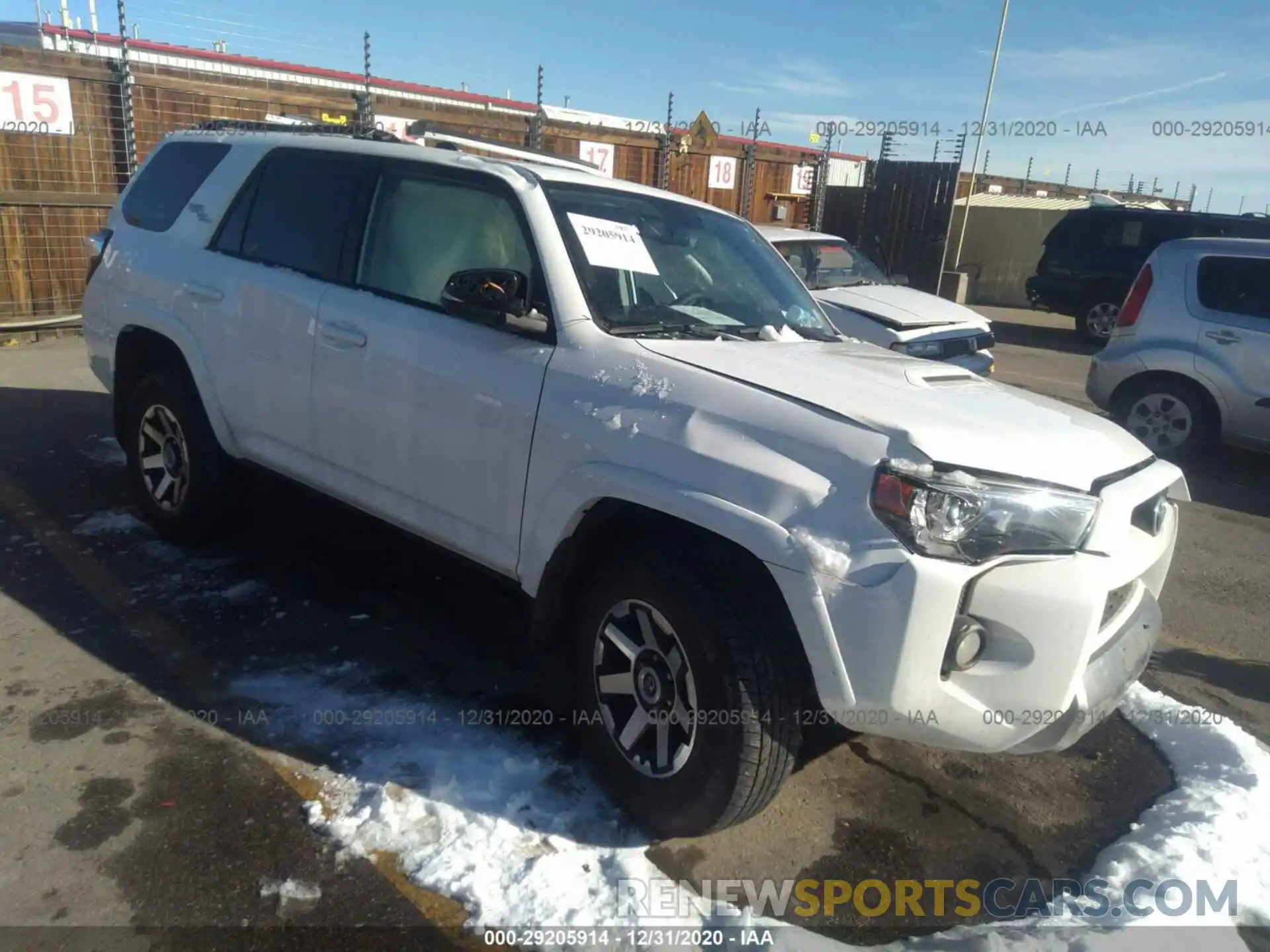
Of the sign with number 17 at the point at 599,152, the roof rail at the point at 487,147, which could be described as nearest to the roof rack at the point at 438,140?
the roof rail at the point at 487,147

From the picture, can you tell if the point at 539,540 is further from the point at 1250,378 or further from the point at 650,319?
the point at 1250,378

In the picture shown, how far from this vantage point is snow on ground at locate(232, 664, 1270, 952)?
2633mm

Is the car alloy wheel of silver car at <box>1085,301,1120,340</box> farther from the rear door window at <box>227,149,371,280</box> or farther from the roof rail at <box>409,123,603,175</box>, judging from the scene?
the rear door window at <box>227,149,371,280</box>

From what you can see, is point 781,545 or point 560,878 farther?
point 560,878

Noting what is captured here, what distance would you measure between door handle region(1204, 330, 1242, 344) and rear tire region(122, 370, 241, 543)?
715 centimetres

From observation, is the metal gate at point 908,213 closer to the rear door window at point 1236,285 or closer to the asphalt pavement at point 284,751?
the rear door window at point 1236,285

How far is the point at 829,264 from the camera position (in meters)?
9.70

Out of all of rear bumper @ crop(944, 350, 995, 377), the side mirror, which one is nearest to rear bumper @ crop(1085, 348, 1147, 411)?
rear bumper @ crop(944, 350, 995, 377)

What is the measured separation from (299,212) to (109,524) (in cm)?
217

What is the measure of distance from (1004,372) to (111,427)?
10.2 meters

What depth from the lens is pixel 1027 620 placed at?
8.10ft

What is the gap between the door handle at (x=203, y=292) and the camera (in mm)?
4320

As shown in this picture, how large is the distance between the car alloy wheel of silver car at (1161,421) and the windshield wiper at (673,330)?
5.77m

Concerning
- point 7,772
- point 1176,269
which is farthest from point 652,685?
point 1176,269
